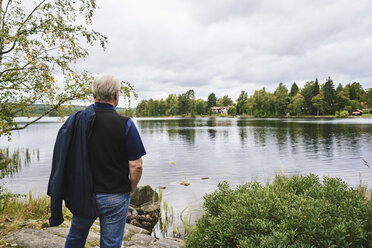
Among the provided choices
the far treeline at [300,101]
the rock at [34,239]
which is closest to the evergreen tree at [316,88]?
the far treeline at [300,101]

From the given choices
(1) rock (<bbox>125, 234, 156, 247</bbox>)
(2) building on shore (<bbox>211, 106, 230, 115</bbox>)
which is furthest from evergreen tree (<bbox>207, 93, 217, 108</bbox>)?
(1) rock (<bbox>125, 234, 156, 247</bbox>)

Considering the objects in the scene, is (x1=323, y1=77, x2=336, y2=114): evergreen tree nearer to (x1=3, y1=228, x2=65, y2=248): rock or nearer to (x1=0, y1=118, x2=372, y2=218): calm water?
(x1=0, y1=118, x2=372, y2=218): calm water

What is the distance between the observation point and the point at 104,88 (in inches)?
113

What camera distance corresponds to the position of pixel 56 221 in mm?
2852

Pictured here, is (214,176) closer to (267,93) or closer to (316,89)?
(316,89)

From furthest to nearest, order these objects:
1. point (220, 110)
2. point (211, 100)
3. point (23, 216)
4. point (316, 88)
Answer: point (220, 110), point (211, 100), point (316, 88), point (23, 216)

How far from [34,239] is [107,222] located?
9.94 feet

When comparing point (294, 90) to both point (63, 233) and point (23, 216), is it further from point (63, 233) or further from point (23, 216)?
point (63, 233)

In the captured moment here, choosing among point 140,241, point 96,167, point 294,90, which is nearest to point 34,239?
point 140,241

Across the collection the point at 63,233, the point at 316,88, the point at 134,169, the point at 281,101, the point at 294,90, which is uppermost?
the point at 294,90

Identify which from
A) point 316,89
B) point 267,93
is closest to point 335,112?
point 316,89

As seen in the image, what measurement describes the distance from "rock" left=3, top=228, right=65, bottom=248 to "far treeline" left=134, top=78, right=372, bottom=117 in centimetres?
12529

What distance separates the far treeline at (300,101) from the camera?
112188 mm

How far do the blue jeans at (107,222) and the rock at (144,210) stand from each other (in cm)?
700
